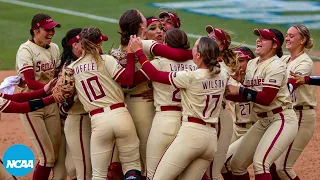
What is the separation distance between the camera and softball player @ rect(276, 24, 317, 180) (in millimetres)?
7977

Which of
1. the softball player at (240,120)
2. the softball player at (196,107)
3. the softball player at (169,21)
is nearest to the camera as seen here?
the softball player at (196,107)

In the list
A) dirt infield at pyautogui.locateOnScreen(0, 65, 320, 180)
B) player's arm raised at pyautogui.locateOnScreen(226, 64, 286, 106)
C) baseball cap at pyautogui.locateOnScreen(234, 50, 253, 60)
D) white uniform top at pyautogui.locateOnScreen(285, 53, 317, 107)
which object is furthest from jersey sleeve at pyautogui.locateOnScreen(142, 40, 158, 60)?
dirt infield at pyautogui.locateOnScreen(0, 65, 320, 180)

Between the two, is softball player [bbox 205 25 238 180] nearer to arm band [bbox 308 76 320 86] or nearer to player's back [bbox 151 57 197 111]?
player's back [bbox 151 57 197 111]

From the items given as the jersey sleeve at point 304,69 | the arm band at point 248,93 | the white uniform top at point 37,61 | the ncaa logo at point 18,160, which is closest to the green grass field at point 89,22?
the ncaa logo at point 18,160

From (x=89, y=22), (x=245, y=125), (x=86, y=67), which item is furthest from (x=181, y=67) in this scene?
(x=89, y=22)

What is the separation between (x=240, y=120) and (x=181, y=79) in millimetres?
1849

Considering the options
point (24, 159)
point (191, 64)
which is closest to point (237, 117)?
point (191, 64)

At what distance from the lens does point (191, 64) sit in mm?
7180

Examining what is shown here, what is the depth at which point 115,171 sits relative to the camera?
24.1 ft

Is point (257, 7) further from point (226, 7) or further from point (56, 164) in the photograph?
point (56, 164)

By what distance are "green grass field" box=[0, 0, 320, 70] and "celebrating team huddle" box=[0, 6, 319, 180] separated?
23.8 ft

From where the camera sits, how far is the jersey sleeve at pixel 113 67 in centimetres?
700

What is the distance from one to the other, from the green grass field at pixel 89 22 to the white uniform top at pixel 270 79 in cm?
800

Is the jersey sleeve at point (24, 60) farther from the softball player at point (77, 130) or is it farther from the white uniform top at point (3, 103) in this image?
the white uniform top at point (3, 103)
